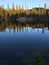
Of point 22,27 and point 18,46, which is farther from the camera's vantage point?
point 22,27

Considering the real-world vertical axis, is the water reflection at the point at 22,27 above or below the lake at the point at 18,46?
below

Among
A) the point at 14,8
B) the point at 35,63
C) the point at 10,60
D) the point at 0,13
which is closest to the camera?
the point at 35,63

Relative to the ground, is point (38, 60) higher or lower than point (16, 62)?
higher

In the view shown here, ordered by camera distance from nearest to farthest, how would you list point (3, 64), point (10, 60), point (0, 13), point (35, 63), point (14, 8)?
point (35, 63) → point (3, 64) → point (10, 60) → point (0, 13) → point (14, 8)

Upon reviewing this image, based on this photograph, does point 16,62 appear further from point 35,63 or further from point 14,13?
point 14,13

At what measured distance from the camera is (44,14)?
15250 centimetres

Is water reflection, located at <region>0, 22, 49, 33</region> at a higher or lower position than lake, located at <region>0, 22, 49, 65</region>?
lower

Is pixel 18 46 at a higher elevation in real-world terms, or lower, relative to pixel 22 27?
higher

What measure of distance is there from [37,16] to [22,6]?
3501cm

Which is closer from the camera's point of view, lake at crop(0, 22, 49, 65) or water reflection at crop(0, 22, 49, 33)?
lake at crop(0, 22, 49, 65)

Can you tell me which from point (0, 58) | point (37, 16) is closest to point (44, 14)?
point (37, 16)

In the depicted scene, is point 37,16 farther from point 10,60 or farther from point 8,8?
point 10,60

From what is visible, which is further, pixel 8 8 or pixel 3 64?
pixel 8 8

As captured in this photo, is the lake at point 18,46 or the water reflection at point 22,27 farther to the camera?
the water reflection at point 22,27
